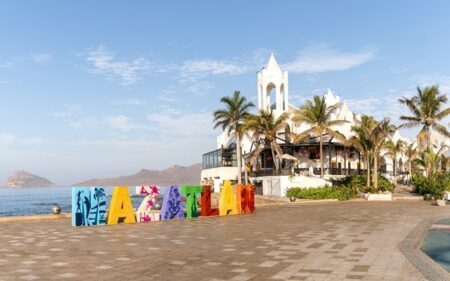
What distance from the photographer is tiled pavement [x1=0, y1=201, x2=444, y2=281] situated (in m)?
10.6

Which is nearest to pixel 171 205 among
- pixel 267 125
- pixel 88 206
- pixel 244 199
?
pixel 88 206

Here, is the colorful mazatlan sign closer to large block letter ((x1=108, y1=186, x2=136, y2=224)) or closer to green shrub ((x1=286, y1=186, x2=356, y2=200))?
large block letter ((x1=108, y1=186, x2=136, y2=224))

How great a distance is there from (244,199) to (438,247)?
16574mm

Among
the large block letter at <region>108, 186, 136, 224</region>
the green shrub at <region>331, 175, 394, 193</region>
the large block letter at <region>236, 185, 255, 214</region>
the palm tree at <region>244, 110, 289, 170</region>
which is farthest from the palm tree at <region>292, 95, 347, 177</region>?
the large block letter at <region>108, 186, 136, 224</region>

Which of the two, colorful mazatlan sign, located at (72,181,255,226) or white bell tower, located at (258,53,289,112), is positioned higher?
white bell tower, located at (258,53,289,112)

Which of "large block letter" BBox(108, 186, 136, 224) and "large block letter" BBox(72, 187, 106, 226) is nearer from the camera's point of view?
"large block letter" BBox(72, 187, 106, 226)

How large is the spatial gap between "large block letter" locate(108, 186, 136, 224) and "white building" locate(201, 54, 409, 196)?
93.9 feet

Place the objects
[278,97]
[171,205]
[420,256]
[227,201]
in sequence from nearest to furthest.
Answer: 1. [420,256]
2. [171,205]
3. [227,201]
4. [278,97]

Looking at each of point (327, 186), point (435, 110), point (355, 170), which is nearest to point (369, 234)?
point (327, 186)

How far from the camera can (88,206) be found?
872 inches

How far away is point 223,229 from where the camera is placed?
67.1 feet

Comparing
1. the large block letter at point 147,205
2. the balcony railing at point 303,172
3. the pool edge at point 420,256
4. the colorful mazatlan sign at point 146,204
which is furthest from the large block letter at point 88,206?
the balcony railing at point 303,172

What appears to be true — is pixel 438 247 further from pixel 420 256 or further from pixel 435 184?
pixel 435 184

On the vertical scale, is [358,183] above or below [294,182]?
below
